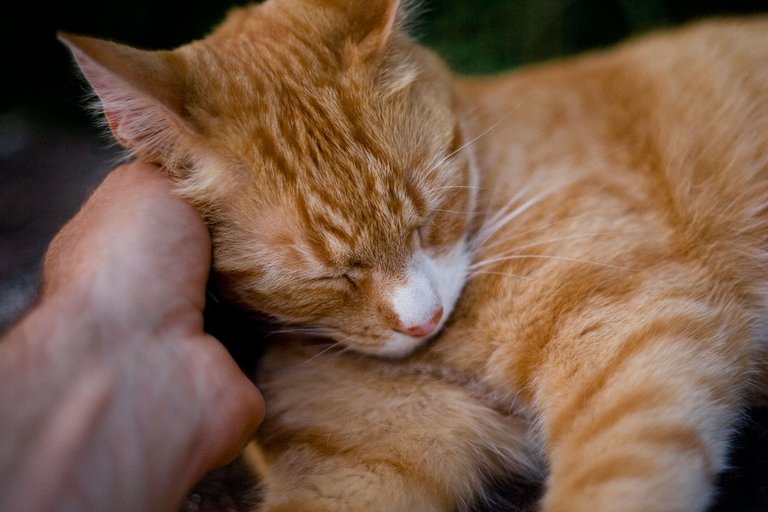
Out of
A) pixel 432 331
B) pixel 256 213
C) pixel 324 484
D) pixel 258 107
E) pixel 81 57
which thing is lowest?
pixel 324 484

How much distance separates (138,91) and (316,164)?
346 millimetres

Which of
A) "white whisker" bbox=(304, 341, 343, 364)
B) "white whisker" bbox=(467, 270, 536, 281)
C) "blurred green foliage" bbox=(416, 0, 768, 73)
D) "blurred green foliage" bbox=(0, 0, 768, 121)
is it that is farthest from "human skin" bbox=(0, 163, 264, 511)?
"blurred green foliage" bbox=(416, 0, 768, 73)

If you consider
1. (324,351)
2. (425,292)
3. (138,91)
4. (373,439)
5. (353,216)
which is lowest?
(373,439)

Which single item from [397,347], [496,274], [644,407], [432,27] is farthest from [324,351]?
[432,27]

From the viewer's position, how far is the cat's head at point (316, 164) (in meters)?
1.27

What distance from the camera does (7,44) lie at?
78.0 inches

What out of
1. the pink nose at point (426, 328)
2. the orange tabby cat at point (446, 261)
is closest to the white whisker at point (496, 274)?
the orange tabby cat at point (446, 261)

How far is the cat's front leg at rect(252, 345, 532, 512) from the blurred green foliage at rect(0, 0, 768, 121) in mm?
956

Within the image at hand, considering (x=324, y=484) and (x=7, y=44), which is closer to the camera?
(x=324, y=484)

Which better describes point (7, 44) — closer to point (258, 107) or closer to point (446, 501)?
point (258, 107)

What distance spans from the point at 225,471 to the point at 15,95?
4.33ft

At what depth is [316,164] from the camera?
1294 millimetres

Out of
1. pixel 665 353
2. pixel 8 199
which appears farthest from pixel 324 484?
pixel 8 199

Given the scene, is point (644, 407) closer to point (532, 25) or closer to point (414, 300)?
point (414, 300)
